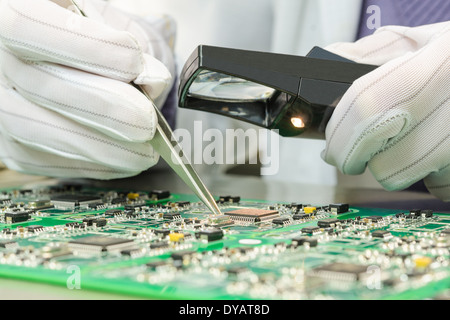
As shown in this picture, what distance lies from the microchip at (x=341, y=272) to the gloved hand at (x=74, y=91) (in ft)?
2.17

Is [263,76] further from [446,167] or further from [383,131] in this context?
[446,167]

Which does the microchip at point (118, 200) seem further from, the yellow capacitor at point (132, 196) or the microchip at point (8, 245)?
the microchip at point (8, 245)

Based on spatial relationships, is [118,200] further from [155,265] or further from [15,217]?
[155,265]

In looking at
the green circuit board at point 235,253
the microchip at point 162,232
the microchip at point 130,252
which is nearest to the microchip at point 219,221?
the green circuit board at point 235,253

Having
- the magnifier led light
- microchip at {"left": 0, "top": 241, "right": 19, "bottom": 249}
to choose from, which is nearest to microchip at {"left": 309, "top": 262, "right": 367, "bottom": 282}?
microchip at {"left": 0, "top": 241, "right": 19, "bottom": 249}

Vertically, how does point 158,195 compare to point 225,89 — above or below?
below

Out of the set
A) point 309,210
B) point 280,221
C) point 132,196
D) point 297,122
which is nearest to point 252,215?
point 280,221

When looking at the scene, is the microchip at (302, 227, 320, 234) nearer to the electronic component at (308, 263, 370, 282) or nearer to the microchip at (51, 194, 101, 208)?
the electronic component at (308, 263, 370, 282)

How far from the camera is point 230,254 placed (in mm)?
720

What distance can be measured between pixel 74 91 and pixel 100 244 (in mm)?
613

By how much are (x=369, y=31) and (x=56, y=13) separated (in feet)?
2.94

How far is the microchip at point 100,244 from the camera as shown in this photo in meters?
0.75
